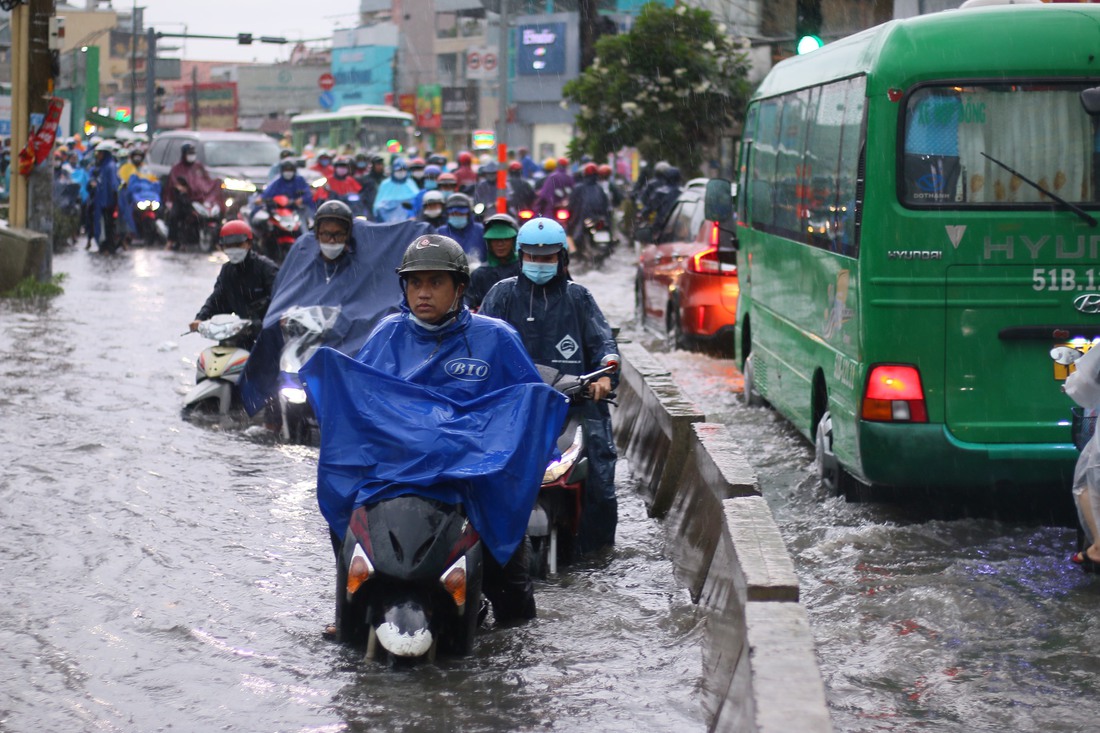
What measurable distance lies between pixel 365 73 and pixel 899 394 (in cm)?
9081

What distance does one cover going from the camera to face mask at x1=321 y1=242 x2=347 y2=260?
11.6 m

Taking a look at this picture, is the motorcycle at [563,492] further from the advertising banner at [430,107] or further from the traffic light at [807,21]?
the advertising banner at [430,107]

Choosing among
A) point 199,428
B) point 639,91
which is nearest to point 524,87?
point 639,91

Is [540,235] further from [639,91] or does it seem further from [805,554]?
[639,91]

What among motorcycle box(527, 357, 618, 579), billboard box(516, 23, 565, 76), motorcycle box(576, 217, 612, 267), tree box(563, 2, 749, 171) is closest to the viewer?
motorcycle box(527, 357, 618, 579)

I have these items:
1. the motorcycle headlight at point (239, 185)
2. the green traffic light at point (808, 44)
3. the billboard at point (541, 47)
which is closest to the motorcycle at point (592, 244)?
the motorcycle headlight at point (239, 185)

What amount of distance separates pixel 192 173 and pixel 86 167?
6219 millimetres

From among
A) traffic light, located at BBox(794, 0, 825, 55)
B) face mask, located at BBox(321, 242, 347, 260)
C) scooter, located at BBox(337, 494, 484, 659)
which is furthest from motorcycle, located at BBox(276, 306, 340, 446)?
scooter, located at BBox(337, 494, 484, 659)

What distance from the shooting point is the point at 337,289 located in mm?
11641

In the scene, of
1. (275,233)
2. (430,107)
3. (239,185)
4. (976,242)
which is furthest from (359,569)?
(430,107)

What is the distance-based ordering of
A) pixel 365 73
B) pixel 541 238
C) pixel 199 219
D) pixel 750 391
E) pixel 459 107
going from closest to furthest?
pixel 541 238 < pixel 750 391 < pixel 199 219 < pixel 459 107 < pixel 365 73

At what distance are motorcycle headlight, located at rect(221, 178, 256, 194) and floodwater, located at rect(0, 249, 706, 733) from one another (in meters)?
19.5

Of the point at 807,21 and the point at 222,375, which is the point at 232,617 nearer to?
the point at 222,375

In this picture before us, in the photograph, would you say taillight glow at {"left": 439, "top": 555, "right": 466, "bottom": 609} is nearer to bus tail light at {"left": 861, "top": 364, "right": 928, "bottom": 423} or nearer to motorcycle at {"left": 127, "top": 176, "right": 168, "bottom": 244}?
bus tail light at {"left": 861, "top": 364, "right": 928, "bottom": 423}
